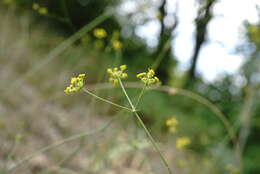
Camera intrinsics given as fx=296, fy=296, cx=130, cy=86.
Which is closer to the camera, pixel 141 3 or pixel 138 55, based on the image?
pixel 141 3

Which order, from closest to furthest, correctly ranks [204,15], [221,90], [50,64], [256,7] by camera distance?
[256,7] < [204,15] < [221,90] < [50,64]

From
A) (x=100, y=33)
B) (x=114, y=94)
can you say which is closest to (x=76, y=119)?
(x=114, y=94)

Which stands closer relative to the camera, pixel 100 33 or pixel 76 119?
pixel 100 33

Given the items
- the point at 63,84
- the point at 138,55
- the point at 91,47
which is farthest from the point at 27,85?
the point at 138,55

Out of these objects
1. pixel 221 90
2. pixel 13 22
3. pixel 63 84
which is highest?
pixel 13 22

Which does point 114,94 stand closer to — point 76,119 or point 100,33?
point 76,119

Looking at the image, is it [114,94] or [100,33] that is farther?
[114,94]

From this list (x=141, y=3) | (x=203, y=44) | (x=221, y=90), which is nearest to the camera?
(x=141, y=3)

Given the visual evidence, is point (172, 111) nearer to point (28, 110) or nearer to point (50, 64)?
point (50, 64)
